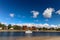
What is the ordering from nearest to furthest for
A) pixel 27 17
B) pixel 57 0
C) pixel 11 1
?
1. pixel 57 0
2. pixel 11 1
3. pixel 27 17

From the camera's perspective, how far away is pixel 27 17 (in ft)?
57.4

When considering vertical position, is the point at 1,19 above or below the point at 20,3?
below

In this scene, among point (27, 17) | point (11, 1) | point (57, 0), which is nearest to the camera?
→ point (57, 0)

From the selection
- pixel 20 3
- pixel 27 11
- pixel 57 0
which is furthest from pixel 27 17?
pixel 57 0

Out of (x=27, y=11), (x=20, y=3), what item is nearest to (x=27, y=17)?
(x=27, y=11)

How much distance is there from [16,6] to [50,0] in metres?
3.20

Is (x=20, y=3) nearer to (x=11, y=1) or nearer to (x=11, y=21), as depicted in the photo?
(x=11, y=1)

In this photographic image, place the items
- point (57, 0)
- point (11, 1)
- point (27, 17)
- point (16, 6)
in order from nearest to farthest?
point (57, 0) < point (11, 1) < point (16, 6) < point (27, 17)

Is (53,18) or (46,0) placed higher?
(46,0)

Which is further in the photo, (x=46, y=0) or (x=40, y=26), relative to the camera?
(x=40, y=26)

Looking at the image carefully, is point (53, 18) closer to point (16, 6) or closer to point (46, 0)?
point (46, 0)

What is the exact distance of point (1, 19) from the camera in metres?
17.1

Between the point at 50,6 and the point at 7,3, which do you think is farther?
the point at 50,6

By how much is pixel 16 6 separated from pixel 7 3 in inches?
45.7
